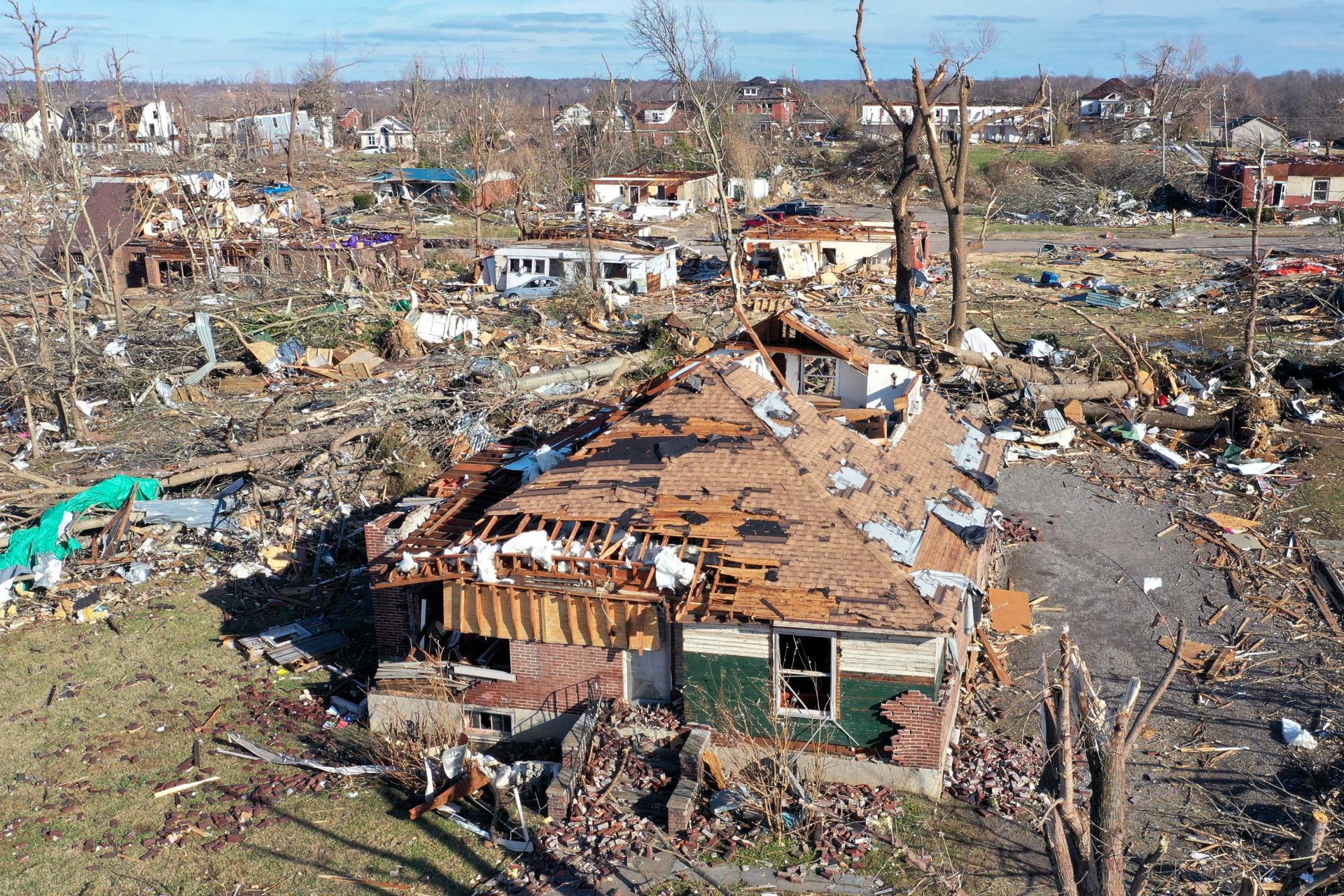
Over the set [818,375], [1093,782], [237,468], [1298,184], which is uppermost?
[1298,184]

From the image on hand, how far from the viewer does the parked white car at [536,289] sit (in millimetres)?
37094

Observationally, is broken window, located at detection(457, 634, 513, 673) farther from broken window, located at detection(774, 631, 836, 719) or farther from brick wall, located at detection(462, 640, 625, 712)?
broken window, located at detection(774, 631, 836, 719)

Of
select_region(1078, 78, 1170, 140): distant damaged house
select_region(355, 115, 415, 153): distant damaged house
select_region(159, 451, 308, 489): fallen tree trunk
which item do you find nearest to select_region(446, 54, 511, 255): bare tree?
select_region(355, 115, 415, 153): distant damaged house

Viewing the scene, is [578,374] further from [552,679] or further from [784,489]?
[552,679]

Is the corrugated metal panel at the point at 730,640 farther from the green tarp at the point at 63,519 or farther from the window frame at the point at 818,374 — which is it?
the green tarp at the point at 63,519

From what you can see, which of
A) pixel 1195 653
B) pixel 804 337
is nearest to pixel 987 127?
pixel 804 337

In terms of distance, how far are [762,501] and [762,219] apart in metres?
37.5

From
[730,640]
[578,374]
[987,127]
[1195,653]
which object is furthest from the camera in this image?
[987,127]

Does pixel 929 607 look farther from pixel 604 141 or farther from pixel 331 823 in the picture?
pixel 604 141

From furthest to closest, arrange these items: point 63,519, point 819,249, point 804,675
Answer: point 819,249 < point 63,519 < point 804,675

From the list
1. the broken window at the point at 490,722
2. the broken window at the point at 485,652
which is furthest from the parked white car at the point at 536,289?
the broken window at the point at 490,722

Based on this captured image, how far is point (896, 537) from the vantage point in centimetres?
1253

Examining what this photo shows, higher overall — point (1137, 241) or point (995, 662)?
point (1137, 241)

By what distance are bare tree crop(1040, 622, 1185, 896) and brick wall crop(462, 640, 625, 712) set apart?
635 cm
